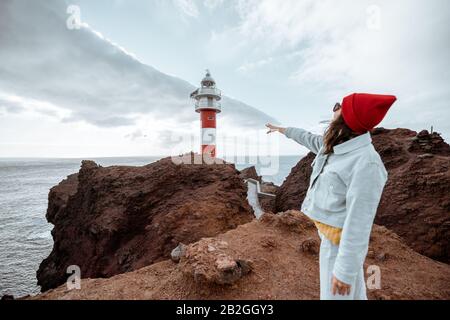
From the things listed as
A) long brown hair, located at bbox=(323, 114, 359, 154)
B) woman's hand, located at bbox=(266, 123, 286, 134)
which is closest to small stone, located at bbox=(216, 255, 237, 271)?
woman's hand, located at bbox=(266, 123, 286, 134)

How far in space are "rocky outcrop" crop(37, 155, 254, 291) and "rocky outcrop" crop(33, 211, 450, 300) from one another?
91.1 inches

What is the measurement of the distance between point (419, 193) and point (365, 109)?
24.3 feet

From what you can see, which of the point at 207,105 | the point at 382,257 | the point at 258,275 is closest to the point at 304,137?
the point at 258,275

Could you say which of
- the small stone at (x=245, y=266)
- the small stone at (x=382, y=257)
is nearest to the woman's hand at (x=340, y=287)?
the small stone at (x=245, y=266)

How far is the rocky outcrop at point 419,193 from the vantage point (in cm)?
631

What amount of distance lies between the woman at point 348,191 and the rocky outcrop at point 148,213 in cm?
546

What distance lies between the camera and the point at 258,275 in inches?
167

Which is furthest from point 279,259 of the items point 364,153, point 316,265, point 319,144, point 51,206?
point 51,206

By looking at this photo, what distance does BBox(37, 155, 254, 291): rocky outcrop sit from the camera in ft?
24.9

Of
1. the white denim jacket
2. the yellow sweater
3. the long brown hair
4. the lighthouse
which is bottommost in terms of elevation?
the yellow sweater

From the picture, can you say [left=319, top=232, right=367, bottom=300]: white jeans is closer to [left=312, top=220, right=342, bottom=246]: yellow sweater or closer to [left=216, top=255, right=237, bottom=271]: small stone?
[left=312, top=220, right=342, bottom=246]: yellow sweater

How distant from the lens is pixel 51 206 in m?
19.3
